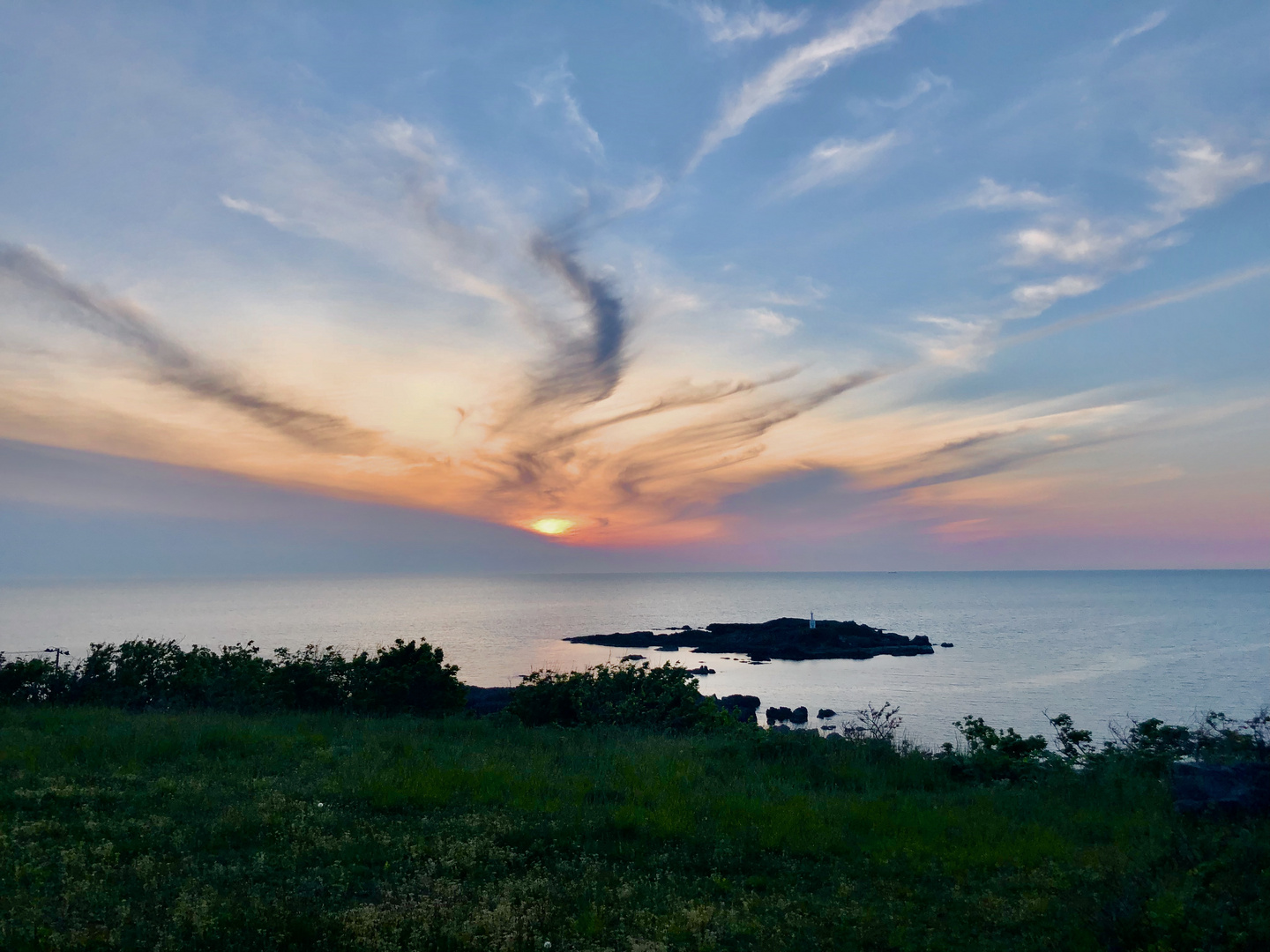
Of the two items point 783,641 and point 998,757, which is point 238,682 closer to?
point 998,757

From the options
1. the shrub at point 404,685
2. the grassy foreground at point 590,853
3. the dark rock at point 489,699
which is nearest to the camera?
the grassy foreground at point 590,853

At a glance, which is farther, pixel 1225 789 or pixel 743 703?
pixel 743 703

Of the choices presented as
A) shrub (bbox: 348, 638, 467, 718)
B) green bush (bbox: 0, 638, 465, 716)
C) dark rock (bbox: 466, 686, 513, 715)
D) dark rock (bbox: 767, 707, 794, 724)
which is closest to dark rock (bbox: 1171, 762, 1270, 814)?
green bush (bbox: 0, 638, 465, 716)

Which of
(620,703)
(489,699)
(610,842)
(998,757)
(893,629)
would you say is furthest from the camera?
(893,629)

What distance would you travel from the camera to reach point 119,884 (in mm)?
8555

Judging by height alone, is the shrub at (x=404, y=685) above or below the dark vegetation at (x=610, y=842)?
above

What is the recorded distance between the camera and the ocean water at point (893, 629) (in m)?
52.6

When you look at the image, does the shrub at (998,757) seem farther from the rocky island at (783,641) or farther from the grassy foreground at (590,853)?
the rocky island at (783,641)

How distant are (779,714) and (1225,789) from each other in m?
38.9

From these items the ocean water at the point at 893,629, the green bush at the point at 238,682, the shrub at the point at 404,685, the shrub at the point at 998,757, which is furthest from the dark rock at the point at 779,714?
the shrub at the point at 998,757

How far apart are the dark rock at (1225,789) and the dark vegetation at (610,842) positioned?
0.58 ft

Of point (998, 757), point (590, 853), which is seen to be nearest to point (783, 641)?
point (998, 757)

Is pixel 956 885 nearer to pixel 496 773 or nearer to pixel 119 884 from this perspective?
pixel 496 773

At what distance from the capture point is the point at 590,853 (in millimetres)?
10219
